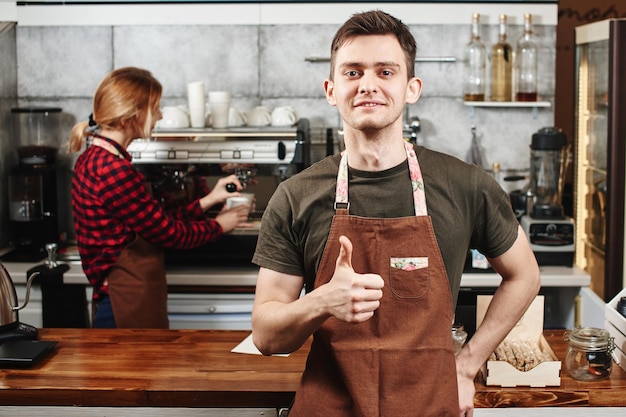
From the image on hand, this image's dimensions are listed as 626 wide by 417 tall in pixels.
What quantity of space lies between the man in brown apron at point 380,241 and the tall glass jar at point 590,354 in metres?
0.44

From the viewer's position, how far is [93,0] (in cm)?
423

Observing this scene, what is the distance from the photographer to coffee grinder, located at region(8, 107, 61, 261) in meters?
4.07

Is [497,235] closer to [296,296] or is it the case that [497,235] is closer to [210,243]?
[296,296]

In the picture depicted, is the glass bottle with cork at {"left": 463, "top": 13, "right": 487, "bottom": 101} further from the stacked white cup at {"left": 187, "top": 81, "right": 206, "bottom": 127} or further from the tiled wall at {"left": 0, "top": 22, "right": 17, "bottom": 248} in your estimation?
the tiled wall at {"left": 0, "top": 22, "right": 17, "bottom": 248}

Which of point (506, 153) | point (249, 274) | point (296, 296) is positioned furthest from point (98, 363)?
point (506, 153)

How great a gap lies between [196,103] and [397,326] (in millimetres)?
2261

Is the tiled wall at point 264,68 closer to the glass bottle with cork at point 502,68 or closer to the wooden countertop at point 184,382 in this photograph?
the glass bottle with cork at point 502,68

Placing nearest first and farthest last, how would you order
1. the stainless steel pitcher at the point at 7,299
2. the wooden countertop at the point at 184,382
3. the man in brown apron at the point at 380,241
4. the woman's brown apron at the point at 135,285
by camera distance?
the man in brown apron at the point at 380,241 → the wooden countertop at the point at 184,382 → the stainless steel pitcher at the point at 7,299 → the woman's brown apron at the point at 135,285

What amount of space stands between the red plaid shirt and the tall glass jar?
64.2 inches

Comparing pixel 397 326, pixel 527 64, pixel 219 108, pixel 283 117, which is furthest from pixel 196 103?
pixel 397 326

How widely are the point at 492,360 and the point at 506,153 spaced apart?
2206mm

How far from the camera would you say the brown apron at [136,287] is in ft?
10.9

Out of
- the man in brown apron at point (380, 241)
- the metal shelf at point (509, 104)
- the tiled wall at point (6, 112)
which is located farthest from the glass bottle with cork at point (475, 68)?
the man in brown apron at point (380, 241)

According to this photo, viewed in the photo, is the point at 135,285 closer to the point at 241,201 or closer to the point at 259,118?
the point at 241,201
